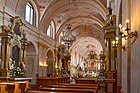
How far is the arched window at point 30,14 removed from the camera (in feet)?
53.6

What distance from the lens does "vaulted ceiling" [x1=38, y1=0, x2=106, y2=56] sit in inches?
716

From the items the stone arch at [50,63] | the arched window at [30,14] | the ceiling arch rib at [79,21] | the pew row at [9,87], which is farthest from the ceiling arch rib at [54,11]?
the pew row at [9,87]

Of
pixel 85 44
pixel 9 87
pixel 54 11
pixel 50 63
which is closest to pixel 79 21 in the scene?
pixel 50 63

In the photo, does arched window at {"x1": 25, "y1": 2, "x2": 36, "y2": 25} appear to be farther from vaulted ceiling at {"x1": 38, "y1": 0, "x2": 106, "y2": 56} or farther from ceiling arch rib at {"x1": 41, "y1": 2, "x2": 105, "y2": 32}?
ceiling arch rib at {"x1": 41, "y1": 2, "x2": 105, "y2": 32}

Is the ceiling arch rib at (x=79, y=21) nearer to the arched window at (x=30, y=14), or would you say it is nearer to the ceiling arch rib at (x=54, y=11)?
the ceiling arch rib at (x=54, y=11)

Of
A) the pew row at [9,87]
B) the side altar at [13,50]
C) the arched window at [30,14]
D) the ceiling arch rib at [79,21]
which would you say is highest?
the ceiling arch rib at [79,21]

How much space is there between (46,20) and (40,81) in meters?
5.08

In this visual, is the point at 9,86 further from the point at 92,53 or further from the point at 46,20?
the point at 92,53

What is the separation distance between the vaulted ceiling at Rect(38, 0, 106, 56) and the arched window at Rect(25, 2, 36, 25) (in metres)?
0.87

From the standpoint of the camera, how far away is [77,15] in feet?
76.1

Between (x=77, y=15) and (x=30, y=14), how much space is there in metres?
7.21

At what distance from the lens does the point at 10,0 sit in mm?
12945

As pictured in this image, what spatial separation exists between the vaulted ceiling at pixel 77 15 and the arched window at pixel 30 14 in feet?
2.84

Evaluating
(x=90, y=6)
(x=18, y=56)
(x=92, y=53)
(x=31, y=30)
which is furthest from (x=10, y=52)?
(x=92, y=53)
